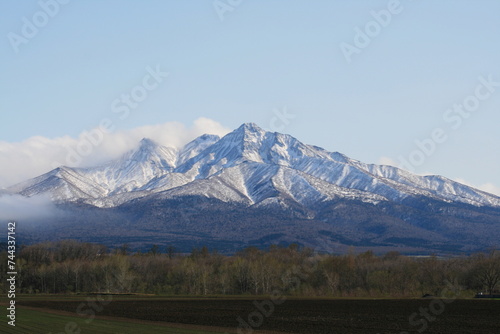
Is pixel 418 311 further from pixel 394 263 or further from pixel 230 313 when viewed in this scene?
pixel 394 263

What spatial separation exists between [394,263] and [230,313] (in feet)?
283

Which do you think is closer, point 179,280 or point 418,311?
point 418,311

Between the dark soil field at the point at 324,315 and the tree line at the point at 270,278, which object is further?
the tree line at the point at 270,278

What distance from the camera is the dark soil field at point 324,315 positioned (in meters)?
64.9

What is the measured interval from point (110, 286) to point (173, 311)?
6420 centimetres

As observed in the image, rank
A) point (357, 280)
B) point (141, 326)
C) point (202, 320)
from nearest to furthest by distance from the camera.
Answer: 1. point (141, 326)
2. point (202, 320)
3. point (357, 280)

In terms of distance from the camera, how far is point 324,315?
7956 centimetres

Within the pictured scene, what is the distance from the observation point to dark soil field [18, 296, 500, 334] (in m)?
64.9

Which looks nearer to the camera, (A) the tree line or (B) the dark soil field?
(B) the dark soil field

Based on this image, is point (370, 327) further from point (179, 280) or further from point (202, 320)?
point (179, 280)

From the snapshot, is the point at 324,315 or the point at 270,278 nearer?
the point at 324,315

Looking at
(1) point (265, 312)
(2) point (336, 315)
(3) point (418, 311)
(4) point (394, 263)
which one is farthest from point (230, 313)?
(4) point (394, 263)

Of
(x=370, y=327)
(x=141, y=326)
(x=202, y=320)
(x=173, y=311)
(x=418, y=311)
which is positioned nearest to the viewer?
(x=370, y=327)

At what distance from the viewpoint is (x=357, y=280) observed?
148 metres
